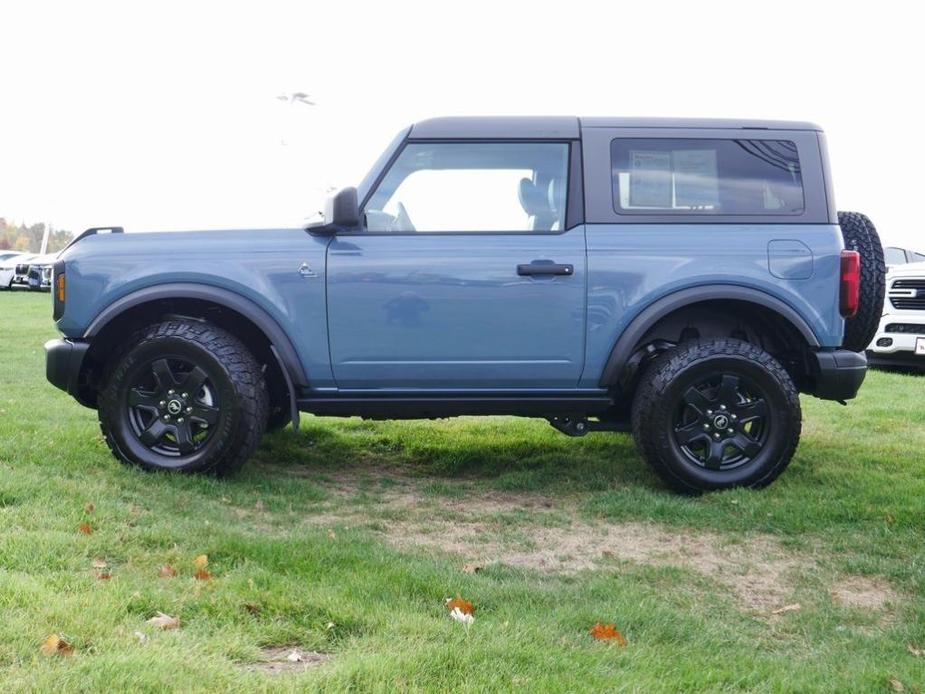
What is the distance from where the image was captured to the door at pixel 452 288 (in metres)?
5.20

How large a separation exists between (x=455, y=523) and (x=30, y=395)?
4.90 metres

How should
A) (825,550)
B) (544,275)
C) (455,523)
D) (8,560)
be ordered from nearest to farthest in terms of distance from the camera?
(8,560), (825,550), (455,523), (544,275)

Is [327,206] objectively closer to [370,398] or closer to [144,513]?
[370,398]

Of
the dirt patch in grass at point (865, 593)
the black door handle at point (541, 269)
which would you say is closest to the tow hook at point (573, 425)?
the black door handle at point (541, 269)

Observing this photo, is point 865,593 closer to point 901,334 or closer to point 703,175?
point 703,175

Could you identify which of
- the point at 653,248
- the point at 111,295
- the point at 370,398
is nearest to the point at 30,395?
the point at 111,295

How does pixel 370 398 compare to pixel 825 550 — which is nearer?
pixel 825 550

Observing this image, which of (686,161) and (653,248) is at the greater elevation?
(686,161)

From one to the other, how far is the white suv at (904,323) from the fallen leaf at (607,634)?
8.97m

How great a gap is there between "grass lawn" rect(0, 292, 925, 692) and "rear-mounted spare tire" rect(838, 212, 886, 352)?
31.0 inches

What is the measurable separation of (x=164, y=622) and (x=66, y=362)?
2.60m

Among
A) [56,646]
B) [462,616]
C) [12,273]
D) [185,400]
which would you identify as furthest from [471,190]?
[12,273]

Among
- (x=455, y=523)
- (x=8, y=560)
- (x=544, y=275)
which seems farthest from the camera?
(x=544, y=275)

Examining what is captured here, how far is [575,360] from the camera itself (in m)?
5.27
